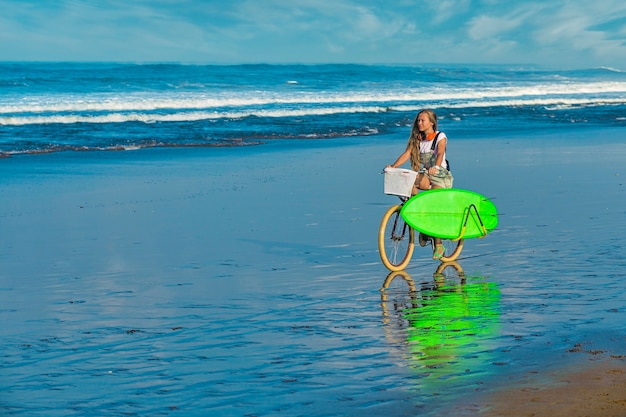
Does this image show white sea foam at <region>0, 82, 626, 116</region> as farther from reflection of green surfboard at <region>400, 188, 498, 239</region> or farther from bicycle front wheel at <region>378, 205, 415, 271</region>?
reflection of green surfboard at <region>400, 188, 498, 239</region>

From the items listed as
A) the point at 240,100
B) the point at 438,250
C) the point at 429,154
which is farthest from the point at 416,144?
the point at 240,100

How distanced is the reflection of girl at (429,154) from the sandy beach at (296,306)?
750 mm

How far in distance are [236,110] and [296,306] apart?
29.6 m

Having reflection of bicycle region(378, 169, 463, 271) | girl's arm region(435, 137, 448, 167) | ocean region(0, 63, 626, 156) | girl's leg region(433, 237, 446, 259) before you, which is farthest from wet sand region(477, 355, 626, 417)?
ocean region(0, 63, 626, 156)

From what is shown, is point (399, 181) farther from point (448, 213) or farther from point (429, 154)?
point (448, 213)

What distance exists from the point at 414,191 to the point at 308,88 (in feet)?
149

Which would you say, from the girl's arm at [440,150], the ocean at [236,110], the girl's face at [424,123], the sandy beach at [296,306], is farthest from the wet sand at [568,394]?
the ocean at [236,110]

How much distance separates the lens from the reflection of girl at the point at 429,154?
328 inches

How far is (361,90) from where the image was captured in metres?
52.0

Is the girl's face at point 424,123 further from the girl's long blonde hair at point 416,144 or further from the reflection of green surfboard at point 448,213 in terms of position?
the reflection of green surfboard at point 448,213

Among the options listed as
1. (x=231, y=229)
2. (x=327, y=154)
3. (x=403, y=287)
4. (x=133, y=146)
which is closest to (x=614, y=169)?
(x=327, y=154)

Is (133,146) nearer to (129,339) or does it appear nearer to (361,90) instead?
(129,339)

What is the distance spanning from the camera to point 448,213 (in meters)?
8.48

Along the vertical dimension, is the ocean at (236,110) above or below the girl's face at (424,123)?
above
